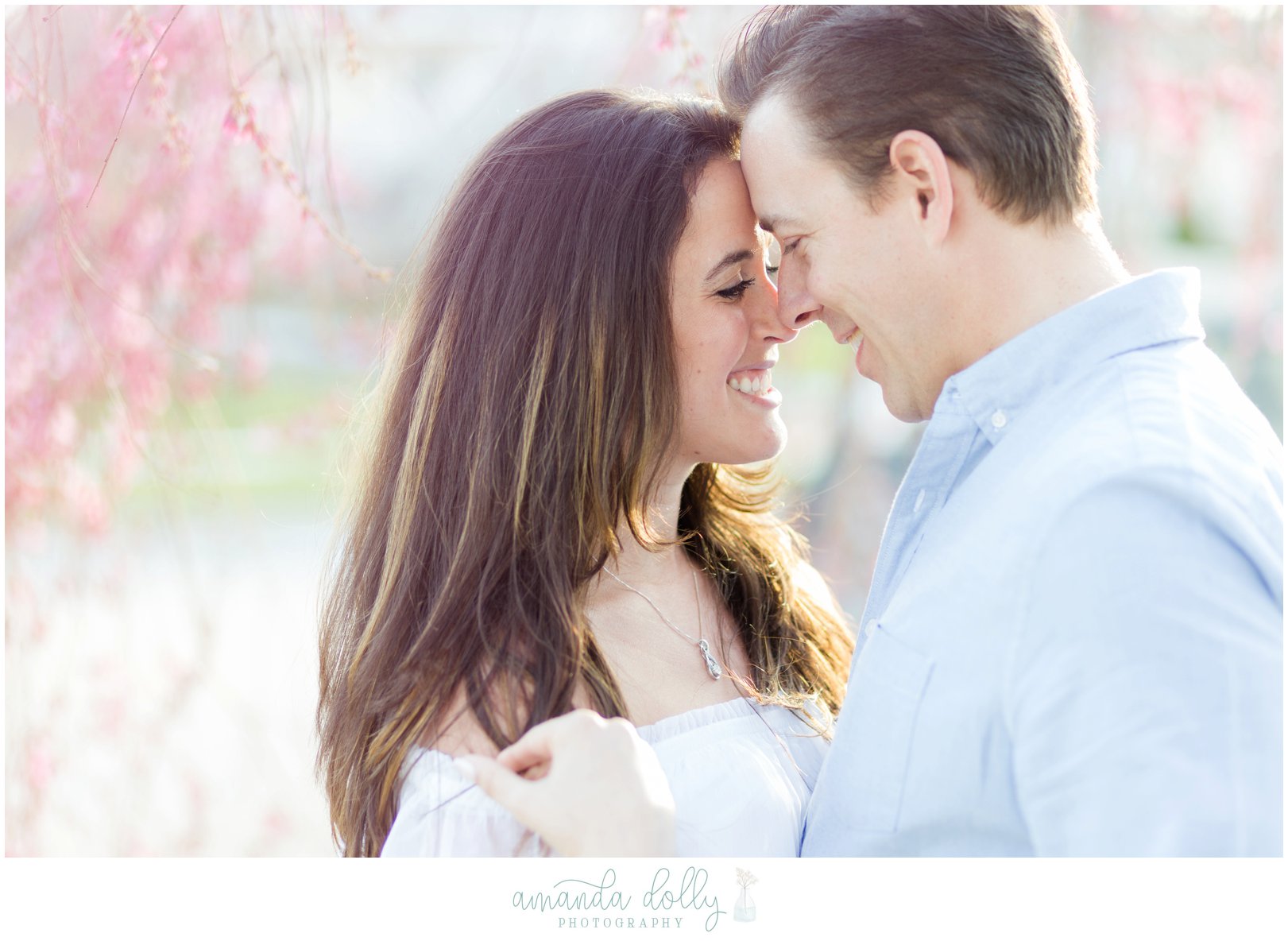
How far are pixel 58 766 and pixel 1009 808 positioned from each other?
3025 mm

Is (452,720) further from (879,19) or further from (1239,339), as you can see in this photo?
(1239,339)

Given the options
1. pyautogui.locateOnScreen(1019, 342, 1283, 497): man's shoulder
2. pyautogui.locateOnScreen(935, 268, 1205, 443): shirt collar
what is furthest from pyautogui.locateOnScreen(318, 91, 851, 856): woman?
pyautogui.locateOnScreen(1019, 342, 1283, 497): man's shoulder

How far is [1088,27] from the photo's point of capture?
3797 mm

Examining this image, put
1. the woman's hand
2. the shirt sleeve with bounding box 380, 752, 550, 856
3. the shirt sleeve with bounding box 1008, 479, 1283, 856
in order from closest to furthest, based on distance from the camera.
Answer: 1. the shirt sleeve with bounding box 1008, 479, 1283, 856
2. the woman's hand
3. the shirt sleeve with bounding box 380, 752, 550, 856

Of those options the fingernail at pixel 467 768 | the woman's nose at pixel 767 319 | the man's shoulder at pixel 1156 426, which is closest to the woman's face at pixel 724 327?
the woman's nose at pixel 767 319

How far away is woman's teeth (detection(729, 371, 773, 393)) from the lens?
1961mm

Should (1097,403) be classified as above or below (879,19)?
below

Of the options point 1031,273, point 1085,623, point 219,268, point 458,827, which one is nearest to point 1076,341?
point 1031,273

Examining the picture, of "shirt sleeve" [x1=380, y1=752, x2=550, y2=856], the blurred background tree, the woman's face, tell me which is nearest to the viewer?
"shirt sleeve" [x1=380, y1=752, x2=550, y2=856]

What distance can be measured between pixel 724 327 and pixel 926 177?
1.52 ft

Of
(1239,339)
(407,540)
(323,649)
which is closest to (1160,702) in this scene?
(407,540)

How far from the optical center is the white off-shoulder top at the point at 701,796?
59.8 inches

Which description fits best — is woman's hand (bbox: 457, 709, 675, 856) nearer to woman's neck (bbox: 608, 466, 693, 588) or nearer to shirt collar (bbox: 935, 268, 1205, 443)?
woman's neck (bbox: 608, 466, 693, 588)

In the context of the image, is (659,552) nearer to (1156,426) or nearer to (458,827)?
(458,827)
